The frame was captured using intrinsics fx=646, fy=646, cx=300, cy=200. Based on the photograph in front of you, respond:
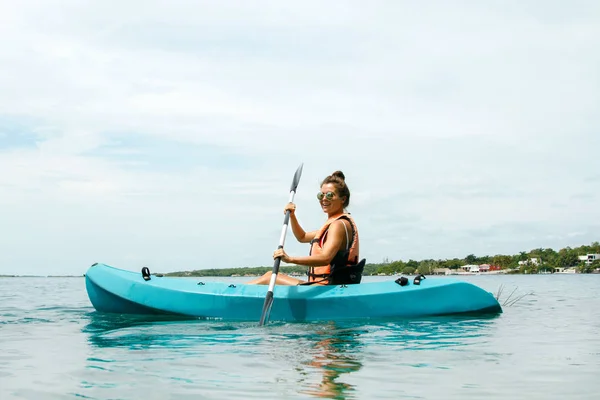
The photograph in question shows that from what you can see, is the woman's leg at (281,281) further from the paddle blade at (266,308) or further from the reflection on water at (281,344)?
the reflection on water at (281,344)

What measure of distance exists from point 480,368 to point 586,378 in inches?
27.6

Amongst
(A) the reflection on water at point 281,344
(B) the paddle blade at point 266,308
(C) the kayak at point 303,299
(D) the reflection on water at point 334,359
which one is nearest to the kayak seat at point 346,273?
(C) the kayak at point 303,299

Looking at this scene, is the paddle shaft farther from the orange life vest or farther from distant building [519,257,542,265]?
distant building [519,257,542,265]

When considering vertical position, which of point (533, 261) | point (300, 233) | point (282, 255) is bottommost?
point (533, 261)

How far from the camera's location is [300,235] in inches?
339

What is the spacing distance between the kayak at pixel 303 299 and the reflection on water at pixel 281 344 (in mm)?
220

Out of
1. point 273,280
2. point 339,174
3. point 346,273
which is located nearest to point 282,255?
point 273,280

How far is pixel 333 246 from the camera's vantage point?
7.52 meters

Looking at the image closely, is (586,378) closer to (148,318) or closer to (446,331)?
(446,331)

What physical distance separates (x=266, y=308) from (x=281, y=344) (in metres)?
1.79

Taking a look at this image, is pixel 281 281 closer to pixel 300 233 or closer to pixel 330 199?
pixel 300 233

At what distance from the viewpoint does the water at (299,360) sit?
393 cm

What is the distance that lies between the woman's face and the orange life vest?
0.38ft

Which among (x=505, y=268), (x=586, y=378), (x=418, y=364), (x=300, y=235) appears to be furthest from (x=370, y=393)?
(x=505, y=268)
